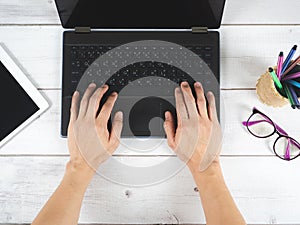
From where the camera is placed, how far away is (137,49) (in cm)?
109

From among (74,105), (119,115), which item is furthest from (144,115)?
(74,105)

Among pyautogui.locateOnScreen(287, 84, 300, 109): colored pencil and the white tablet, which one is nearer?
pyautogui.locateOnScreen(287, 84, 300, 109): colored pencil

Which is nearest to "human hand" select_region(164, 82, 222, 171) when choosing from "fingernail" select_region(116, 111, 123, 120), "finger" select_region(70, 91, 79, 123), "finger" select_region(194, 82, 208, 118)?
"finger" select_region(194, 82, 208, 118)

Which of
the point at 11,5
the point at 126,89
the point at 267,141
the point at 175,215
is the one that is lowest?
the point at 175,215

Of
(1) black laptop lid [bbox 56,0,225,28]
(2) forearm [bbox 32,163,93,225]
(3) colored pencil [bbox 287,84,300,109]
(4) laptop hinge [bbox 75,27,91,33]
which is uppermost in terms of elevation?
(1) black laptop lid [bbox 56,0,225,28]

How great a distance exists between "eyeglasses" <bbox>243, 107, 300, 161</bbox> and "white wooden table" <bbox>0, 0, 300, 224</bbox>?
0.02m

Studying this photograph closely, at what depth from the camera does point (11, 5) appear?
3.67ft

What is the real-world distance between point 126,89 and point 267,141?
0.34m

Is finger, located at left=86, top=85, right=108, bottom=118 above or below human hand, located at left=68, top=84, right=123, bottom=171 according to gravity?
above

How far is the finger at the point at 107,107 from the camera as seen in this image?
1087mm

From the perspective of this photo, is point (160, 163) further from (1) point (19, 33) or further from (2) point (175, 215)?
(1) point (19, 33)

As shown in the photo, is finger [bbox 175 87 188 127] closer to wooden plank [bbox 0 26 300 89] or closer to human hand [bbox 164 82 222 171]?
human hand [bbox 164 82 222 171]

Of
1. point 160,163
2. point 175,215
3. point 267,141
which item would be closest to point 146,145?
point 160,163

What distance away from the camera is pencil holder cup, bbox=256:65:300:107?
99 centimetres
